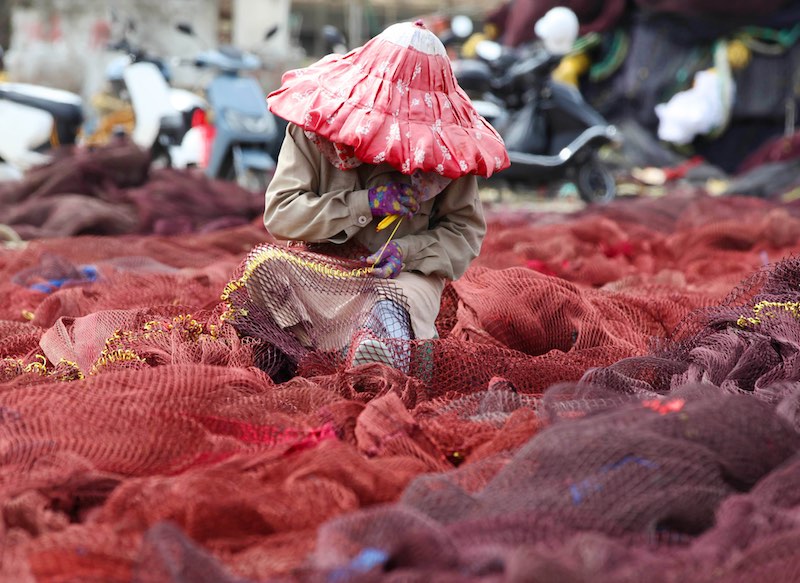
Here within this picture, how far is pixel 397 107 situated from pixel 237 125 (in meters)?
6.81

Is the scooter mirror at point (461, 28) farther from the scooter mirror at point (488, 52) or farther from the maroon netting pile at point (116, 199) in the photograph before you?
the maroon netting pile at point (116, 199)

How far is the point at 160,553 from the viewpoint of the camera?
1492mm

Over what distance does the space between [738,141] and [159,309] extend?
11.2m

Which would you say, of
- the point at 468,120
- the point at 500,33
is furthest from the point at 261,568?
the point at 500,33

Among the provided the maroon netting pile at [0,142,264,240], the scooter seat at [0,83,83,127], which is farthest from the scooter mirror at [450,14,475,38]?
the maroon netting pile at [0,142,264,240]

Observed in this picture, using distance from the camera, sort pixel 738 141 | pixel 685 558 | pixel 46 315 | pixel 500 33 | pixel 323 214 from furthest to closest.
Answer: pixel 500 33, pixel 738 141, pixel 46 315, pixel 323 214, pixel 685 558

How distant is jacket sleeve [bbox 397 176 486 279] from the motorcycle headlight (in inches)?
258

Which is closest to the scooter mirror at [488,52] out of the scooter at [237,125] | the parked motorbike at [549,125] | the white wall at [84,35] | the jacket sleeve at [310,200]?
the parked motorbike at [549,125]

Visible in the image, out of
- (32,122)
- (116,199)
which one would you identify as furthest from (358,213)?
(32,122)

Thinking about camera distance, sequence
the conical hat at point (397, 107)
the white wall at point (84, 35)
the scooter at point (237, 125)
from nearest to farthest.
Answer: the conical hat at point (397, 107) → the scooter at point (237, 125) → the white wall at point (84, 35)

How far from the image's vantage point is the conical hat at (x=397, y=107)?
2.78 metres

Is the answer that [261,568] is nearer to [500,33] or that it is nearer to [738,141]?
[738,141]

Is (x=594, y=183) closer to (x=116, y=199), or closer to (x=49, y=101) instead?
(x=116, y=199)

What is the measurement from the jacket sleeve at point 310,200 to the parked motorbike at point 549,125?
7.18 metres
